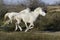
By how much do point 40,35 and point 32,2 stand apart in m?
2.84

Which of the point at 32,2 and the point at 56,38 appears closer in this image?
the point at 56,38

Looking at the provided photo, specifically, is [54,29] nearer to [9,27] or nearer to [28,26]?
[28,26]

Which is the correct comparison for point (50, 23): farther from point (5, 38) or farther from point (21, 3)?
point (21, 3)

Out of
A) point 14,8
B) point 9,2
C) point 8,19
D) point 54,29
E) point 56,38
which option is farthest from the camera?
point 9,2

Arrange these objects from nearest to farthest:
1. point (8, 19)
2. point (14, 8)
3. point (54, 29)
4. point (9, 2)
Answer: point (54, 29)
point (8, 19)
point (14, 8)
point (9, 2)

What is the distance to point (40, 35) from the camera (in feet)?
12.1

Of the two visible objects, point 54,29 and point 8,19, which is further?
point 8,19

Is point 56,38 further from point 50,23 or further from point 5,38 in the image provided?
point 50,23

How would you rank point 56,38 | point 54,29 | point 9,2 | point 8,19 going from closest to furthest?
point 56,38, point 54,29, point 8,19, point 9,2

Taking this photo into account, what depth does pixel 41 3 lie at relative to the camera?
21.7 ft

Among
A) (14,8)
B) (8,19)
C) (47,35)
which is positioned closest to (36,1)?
(14,8)

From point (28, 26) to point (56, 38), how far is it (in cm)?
116

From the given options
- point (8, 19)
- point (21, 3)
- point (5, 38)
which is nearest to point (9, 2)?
point (21, 3)

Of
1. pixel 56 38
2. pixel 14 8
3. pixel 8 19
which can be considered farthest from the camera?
pixel 14 8
